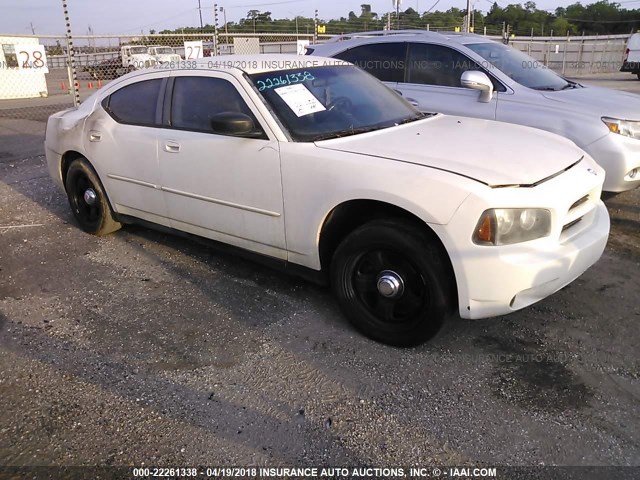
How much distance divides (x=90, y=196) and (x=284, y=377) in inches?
122

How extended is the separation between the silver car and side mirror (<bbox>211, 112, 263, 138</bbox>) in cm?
267

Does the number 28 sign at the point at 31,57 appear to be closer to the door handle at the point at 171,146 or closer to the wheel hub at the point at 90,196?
the wheel hub at the point at 90,196

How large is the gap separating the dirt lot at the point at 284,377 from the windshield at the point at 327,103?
3.99 feet

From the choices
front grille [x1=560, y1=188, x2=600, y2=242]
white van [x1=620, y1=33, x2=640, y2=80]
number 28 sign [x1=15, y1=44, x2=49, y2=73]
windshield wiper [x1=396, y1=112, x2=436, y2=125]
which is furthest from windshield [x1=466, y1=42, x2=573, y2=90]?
white van [x1=620, y1=33, x2=640, y2=80]

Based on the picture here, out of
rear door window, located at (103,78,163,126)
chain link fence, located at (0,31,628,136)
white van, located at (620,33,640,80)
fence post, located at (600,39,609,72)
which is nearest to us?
rear door window, located at (103,78,163,126)

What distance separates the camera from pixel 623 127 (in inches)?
195

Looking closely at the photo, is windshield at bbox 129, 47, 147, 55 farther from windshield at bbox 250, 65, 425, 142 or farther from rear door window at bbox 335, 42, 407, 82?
windshield at bbox 250, 65, 425, 142

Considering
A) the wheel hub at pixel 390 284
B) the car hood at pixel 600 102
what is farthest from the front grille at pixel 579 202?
the car hood at pixel 600 102

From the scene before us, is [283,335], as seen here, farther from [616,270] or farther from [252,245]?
[616,270]

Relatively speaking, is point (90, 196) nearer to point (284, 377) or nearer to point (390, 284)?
point (284, 377)

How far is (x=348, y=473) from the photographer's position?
7.61 feet

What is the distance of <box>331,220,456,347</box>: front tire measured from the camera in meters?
2.91

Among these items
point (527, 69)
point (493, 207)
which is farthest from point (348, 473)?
point (527, 69)

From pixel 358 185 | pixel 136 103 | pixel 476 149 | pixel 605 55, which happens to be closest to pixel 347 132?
pixel 358 185
